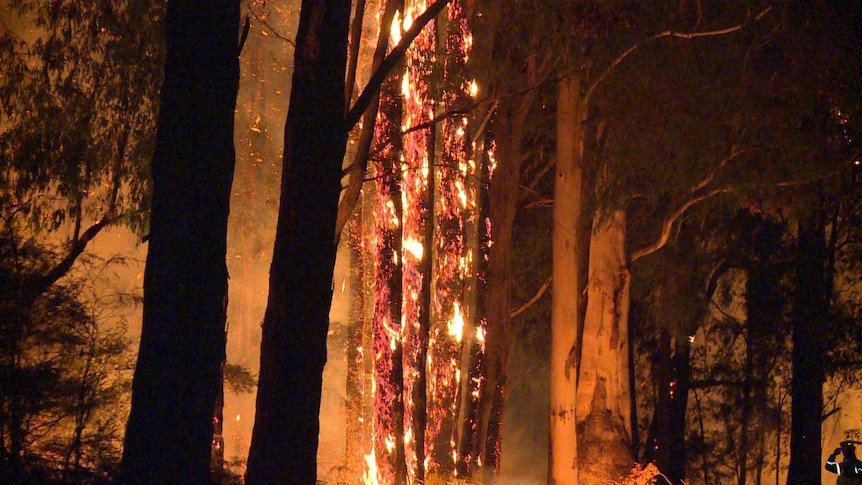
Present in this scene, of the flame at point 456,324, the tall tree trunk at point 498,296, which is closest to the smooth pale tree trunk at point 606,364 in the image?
the tall tree trunk at point 498,296

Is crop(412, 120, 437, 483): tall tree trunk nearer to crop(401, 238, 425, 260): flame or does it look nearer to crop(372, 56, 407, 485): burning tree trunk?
crop(401, 238, 425, 260): flame

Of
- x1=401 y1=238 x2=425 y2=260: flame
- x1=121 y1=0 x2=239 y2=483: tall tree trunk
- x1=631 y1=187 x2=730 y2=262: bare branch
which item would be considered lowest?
x1=121 y1=0 x2=239 y2=483: tall tree trunk

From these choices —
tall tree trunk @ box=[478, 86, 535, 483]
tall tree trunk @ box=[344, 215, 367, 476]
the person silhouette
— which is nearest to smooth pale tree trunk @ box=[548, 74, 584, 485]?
tall tree trunk @ box=[478, 86, 535, 483]

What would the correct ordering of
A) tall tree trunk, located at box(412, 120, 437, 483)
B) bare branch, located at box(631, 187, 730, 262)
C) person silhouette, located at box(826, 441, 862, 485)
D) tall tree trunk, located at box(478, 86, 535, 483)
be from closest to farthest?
tall tree trunk, located at box(412, 120, 437, 483) → tall tree trunk, located at box(478, 86, 535, 483) → person silhouette, located at box(826, 441, 862, 485) → bare branch, located at box(631, 187, 730, 262)

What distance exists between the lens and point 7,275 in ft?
29.3

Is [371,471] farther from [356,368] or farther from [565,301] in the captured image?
[356,368]

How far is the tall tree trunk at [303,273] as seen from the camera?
6.04 m

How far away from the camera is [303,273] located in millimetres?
6062

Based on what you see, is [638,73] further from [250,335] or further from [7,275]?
[250,335]

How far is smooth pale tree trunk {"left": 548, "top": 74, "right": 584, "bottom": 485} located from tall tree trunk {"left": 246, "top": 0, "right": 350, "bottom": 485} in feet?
19.8

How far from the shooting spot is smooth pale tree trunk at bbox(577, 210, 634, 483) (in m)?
13.0

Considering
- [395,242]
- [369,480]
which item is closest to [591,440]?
[369,480]

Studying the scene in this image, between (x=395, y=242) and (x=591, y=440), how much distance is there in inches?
175

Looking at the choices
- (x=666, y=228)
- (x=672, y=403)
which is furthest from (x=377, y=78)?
(x=672, y=403)
